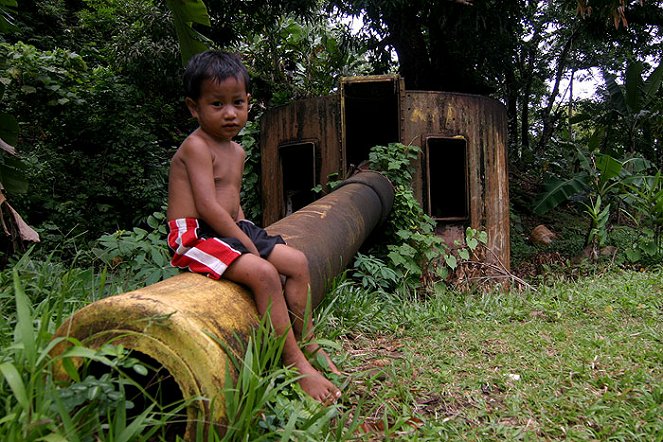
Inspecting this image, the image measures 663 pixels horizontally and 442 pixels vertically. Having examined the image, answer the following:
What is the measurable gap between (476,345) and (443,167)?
5.73 meters

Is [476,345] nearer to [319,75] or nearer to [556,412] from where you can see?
[556,412]

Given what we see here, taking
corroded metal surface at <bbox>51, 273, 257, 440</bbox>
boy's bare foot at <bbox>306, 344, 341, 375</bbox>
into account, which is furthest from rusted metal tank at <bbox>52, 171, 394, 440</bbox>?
boy's bare foot at <bbox>306, 344, 341, 375</bbox>

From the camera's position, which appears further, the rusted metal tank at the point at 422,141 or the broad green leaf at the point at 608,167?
the broad green leaf at the point at 608,167

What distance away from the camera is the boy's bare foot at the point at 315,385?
1.85m

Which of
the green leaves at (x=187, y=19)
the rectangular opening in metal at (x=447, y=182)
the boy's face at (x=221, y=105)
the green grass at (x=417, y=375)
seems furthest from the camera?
the rectangular opening in metal at (x=447, y=182)

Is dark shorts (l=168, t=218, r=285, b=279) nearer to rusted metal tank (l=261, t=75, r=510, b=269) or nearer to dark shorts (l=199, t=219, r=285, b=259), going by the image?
dark shorts (l=199, t=219, r=285, b=259)

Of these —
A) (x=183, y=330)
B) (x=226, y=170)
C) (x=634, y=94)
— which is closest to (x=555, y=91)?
(x=634, y=94)

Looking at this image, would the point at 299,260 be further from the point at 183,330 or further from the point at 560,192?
the point at 560,192

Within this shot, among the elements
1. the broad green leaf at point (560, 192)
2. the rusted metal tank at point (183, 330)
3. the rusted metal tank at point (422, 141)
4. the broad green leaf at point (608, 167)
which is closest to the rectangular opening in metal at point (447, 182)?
the broad green leaf at point (560, 192)

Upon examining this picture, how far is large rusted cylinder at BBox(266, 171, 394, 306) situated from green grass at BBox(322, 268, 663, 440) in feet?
1.32

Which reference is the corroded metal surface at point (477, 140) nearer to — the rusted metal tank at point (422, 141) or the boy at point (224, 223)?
the rusted metal tank at point (422, 141)

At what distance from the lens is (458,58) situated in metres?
9.91

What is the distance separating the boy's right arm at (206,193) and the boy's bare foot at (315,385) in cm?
44

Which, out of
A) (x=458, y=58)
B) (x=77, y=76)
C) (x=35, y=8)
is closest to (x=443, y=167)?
(x=458, y=58)
